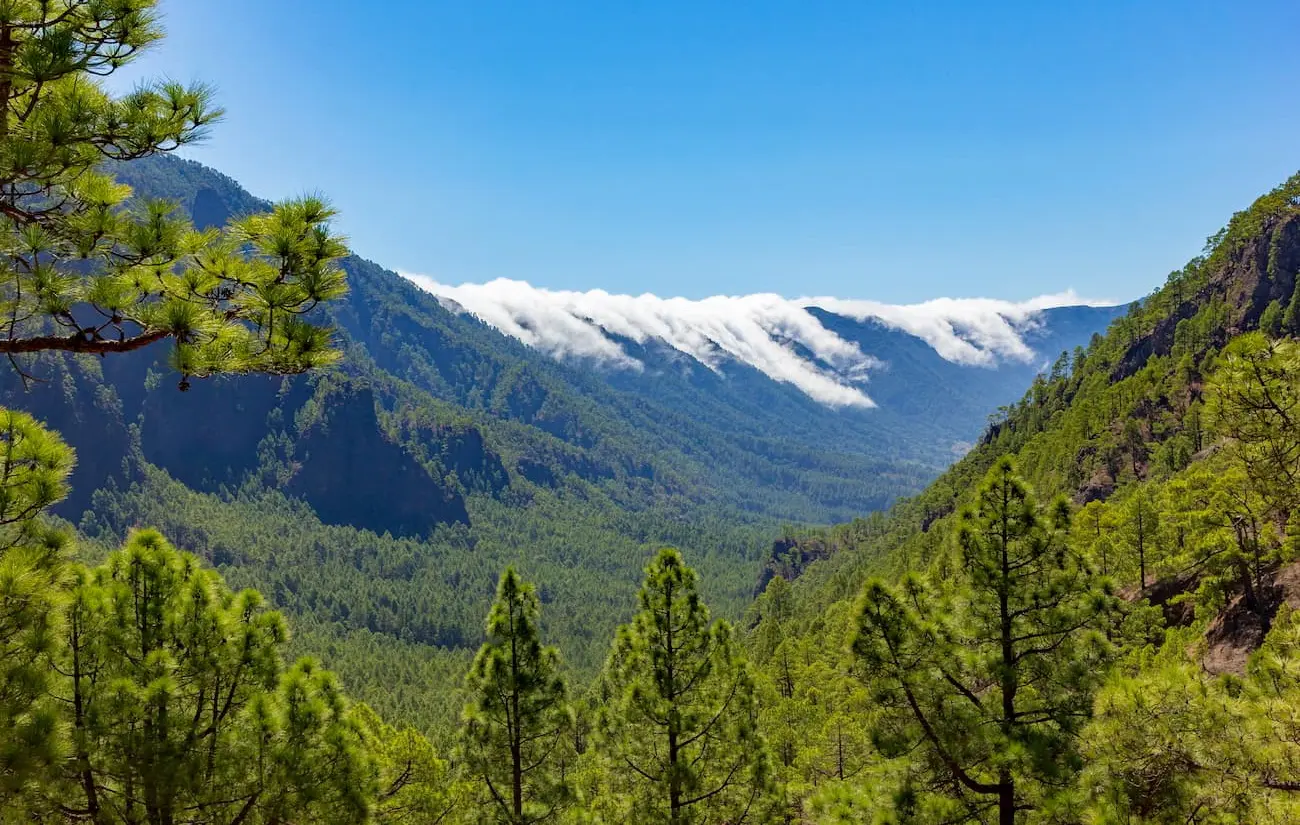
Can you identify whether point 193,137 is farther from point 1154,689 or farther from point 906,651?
point 1154,689

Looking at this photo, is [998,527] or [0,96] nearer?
[0,96]

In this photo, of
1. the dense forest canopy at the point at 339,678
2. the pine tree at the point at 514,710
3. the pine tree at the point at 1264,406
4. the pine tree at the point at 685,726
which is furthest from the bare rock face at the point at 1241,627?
the pine tree at the point at 514,710

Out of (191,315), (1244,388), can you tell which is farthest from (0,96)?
(1244,388)

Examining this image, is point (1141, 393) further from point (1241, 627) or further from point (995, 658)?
point (995, 658)

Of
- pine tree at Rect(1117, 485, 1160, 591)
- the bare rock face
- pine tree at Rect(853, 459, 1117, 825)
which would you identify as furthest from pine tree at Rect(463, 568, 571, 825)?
pine tree at Rect(1117, 485, 1160, 591)

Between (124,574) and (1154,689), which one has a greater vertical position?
(124,574)

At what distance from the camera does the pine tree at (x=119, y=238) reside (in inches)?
305

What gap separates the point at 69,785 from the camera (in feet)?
32.6

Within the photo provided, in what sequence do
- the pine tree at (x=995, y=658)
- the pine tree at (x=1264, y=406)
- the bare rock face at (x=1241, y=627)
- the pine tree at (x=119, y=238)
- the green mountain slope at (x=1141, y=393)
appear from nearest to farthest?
the pine tree at (x=119, y=238), the pine tree at (x=995, y=658), the pine tree at (x=1264, y=406), the bare rock face at (x=1241, y=627), the green mountain slope at (x=1141, y=393)

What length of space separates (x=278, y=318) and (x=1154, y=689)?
15.0 metres

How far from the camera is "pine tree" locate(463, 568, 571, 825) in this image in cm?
1772

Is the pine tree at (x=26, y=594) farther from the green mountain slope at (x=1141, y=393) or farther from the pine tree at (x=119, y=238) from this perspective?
the green mountain slope at (x=1141, y=393)

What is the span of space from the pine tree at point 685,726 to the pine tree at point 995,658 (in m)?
6.53

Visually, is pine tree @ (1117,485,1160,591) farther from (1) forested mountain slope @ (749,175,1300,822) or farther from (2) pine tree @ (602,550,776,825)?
(2) pine tree @ (602,550,776,825)
